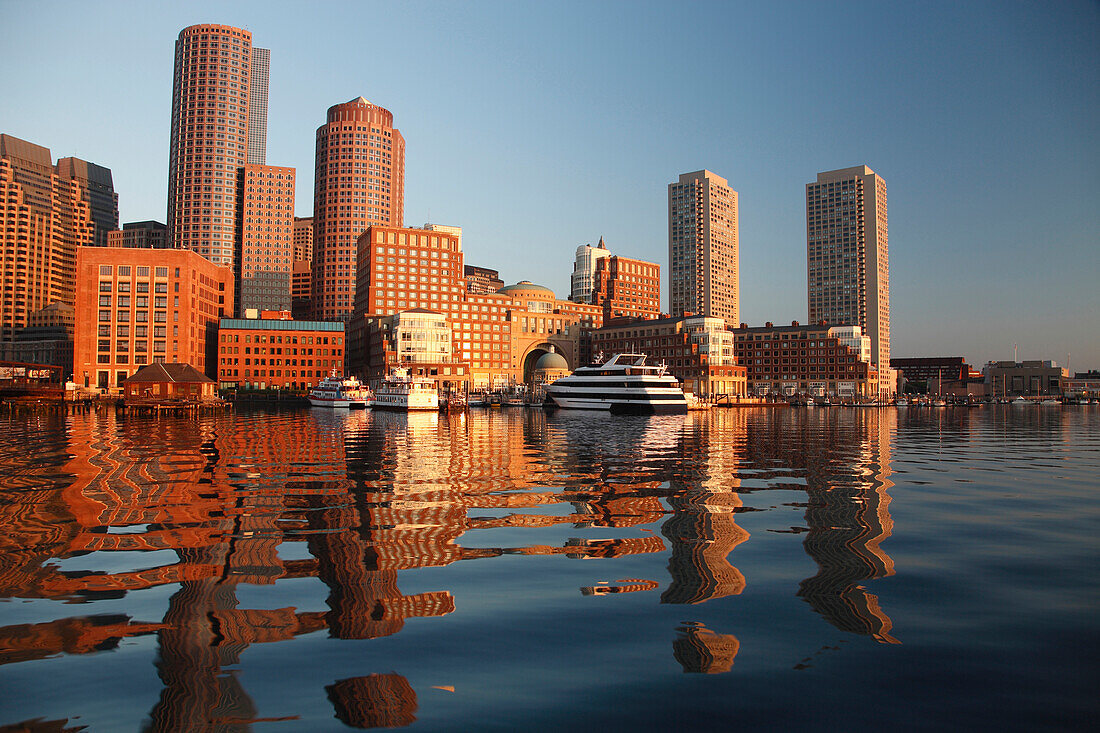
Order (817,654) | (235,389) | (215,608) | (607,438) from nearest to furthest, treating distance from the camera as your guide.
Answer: (817,654) < (215,608) < (607,438) < (235,389)

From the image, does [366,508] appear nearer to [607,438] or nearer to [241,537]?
[241,537]

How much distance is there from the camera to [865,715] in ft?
21.6

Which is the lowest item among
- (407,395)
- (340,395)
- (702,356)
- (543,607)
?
(543,607)

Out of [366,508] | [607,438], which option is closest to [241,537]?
[366,508]

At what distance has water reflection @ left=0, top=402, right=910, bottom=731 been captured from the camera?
8141 millimetres

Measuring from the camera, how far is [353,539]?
13.9 meters

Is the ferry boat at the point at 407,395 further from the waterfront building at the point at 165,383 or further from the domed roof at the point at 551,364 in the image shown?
the domed roof at the point at 551,364

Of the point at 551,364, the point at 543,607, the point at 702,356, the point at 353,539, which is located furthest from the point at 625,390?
the point at 543,607

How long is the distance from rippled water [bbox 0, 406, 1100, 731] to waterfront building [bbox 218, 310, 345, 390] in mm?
149068

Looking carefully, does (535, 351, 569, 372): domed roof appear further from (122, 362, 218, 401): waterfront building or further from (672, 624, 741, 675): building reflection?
(672, 624, 741, 675): building reflection

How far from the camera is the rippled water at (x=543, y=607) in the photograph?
6742 millimetres

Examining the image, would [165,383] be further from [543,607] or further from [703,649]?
[703,649]

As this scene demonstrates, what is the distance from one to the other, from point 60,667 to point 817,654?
27.7 ft

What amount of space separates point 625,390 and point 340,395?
46.0 meters
